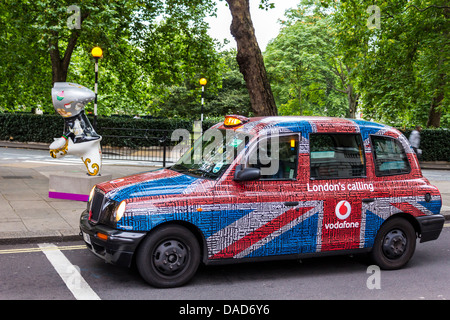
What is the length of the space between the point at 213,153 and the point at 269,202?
0.92m

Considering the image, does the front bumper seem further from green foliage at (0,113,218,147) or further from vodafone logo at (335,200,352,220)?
green foliage at (0,113,218,147)

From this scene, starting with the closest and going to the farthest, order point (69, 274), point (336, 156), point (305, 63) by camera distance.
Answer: point (69, 274), point (336, 156), point (305, 63)

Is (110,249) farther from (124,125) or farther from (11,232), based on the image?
(124,125)

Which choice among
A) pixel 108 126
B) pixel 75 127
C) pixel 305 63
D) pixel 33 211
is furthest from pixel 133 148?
pixel 305 63

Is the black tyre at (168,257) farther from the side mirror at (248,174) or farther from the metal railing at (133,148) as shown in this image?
the metal railing at (133,148)

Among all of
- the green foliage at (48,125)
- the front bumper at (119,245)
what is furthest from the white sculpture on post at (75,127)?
the green foliage at (48,125)

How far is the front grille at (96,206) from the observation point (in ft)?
18.2

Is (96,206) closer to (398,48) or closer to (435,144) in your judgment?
(398,48)

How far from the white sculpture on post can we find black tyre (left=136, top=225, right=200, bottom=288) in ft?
17.8

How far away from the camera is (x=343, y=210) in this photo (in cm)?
594

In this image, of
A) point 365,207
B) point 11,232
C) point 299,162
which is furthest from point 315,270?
point 11,232

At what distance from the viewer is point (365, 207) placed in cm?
605

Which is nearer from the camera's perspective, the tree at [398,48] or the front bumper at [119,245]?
the front bumper at [119,245]
